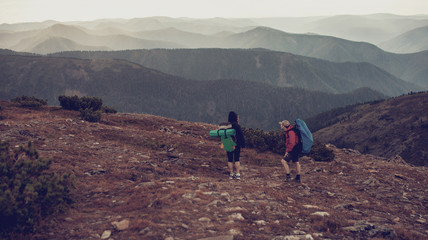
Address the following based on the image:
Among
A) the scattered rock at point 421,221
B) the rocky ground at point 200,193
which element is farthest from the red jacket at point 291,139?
the scattered rock at point 421,221

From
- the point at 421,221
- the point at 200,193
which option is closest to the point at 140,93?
the point at 200,193

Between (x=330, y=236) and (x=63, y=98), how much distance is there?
65.3ft

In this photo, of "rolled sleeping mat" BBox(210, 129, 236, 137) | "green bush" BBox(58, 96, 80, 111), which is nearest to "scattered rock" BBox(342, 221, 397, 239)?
"rolled sleeping mat" BBox(210, 129, 236, 137)

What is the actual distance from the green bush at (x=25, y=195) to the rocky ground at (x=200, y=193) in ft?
0.98

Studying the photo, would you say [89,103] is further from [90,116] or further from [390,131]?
[390,131]

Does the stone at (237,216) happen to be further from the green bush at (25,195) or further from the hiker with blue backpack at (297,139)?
the hiker with blue backpack at (297,139)

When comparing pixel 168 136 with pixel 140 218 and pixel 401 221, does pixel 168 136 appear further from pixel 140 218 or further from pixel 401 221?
pixel 401 221

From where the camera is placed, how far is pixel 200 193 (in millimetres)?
8203

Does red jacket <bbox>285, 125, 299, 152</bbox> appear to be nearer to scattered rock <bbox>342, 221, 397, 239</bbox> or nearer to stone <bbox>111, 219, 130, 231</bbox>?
scattered rock <bbox>342, 221, 397, 239</bbox>

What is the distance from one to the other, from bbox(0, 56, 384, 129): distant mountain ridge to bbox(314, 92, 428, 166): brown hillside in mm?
92954

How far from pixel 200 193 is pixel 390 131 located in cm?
7519

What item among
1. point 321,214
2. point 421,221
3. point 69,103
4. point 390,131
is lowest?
point 390,131

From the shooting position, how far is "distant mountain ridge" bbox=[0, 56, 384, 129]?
17438 cm

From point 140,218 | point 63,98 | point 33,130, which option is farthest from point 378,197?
point 63,98
